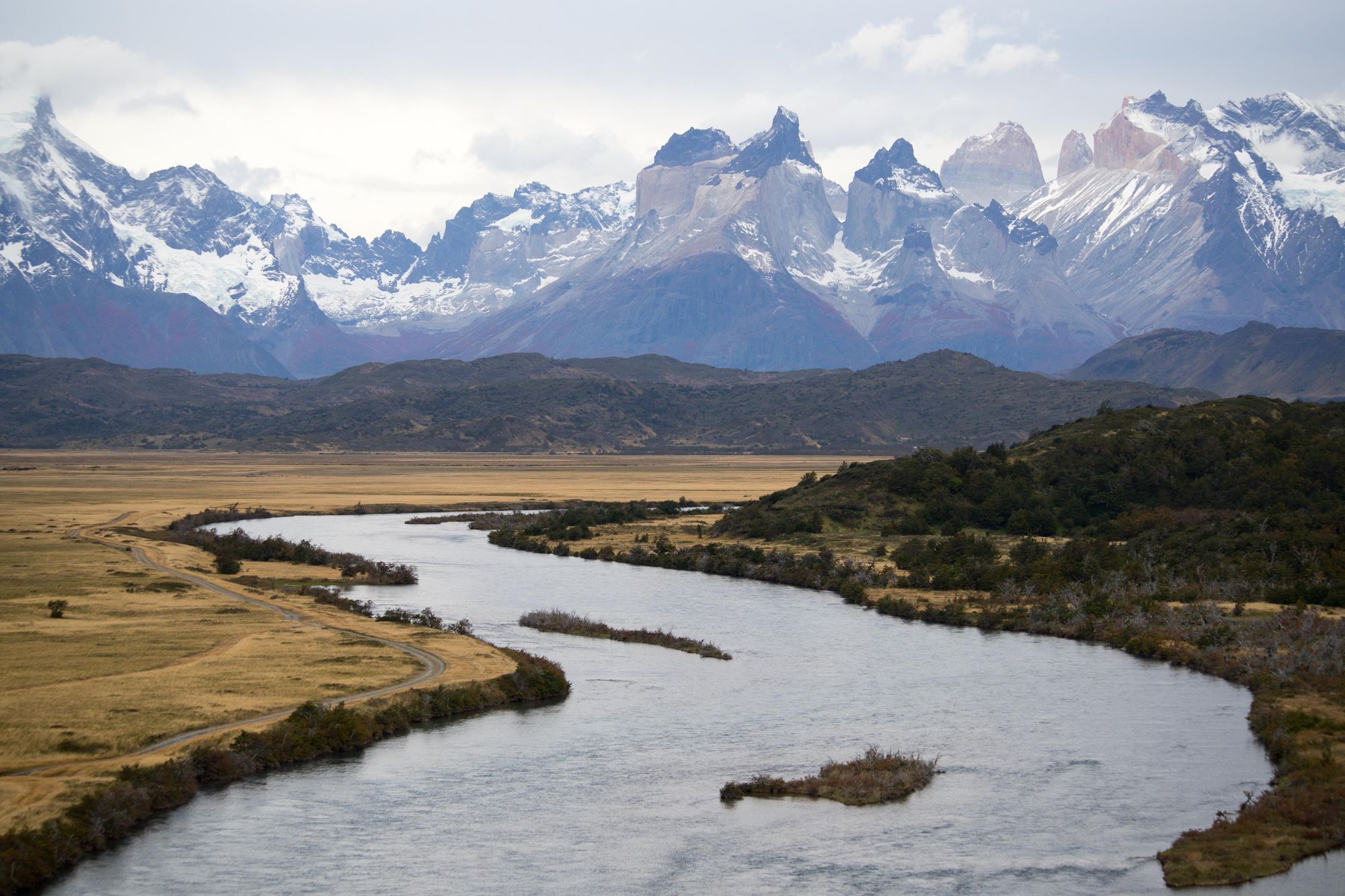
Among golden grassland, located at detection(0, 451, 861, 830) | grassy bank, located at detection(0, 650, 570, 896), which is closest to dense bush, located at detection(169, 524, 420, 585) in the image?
golden grassland, located at detection(0, 451, 861, 830)

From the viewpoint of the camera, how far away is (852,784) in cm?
3897

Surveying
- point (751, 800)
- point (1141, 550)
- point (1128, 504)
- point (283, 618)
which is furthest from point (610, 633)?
point (1128, 504)

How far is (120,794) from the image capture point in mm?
34719

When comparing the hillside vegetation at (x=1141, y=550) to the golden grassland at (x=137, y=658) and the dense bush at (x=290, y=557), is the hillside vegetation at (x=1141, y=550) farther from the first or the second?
the golden grassland at (x=137, y=658)

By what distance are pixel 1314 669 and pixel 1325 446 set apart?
51637 mm

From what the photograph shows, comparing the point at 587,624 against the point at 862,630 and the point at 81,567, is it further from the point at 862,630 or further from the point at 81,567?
the point at 81,567

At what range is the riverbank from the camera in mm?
33625

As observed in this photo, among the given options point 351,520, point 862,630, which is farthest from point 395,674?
point 351,520

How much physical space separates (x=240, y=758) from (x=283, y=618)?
24.2 metres

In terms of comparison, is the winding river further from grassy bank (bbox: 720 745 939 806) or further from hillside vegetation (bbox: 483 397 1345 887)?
hillside vegetation (bbox: 483 397 1345 887)

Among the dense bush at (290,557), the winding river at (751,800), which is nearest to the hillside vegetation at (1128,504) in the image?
the winding river at (751,800)

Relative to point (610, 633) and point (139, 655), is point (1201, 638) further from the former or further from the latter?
point (139, 655)

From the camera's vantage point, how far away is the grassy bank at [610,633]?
60344 mm

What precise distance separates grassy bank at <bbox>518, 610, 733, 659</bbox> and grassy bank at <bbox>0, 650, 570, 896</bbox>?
8.31 metres
